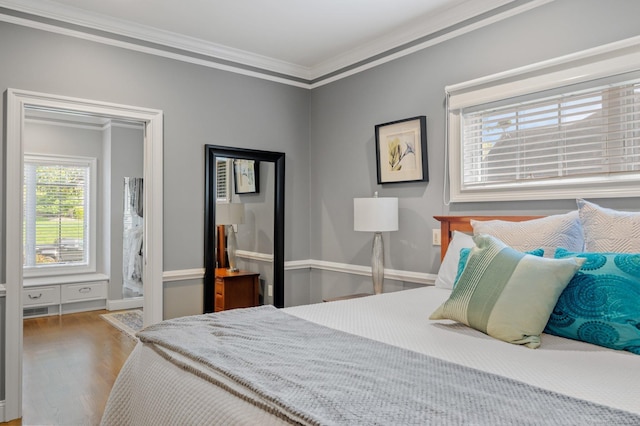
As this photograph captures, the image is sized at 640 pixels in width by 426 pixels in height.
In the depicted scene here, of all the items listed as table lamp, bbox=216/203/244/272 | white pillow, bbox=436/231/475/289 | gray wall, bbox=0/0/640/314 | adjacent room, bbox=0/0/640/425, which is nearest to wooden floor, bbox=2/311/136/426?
adjacent room, bbox=0/0/640/425

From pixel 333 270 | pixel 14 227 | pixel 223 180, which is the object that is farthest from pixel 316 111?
pixel 14 227

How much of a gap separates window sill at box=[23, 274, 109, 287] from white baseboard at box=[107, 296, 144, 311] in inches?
12.9

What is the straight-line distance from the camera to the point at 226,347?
1.53 m

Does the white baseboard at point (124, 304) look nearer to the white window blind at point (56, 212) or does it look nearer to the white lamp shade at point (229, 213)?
the white window blind at point (56, 212)

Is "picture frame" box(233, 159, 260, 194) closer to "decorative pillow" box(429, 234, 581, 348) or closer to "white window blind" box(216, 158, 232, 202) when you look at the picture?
"white window blind" box(216, 158, 232, 202)

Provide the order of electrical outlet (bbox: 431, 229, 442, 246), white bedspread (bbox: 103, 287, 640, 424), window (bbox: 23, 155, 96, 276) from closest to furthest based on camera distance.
Answer: white bedspread (bbox: 103, 287, 640, 424) → electrical outlet (bbox: 431, 229, 442, 246) → window (bbox: 23, 155, 96, 276)

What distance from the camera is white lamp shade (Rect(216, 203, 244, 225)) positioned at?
3.78 m

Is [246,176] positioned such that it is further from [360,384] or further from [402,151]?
[360,384]

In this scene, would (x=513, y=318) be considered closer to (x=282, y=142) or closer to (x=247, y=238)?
(x=247, y=238)

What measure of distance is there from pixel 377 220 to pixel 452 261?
27.3 inches

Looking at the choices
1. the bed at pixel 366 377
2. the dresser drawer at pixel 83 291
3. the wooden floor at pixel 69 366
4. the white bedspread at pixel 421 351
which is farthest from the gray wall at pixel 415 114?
the dresser drawer at pixel 83 291

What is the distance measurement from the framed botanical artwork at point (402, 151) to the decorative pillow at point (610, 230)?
1.35 m

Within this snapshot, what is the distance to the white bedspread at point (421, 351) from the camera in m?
1.19

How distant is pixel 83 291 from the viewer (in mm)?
5863
